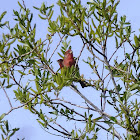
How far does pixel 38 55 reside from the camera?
3469 millimetres

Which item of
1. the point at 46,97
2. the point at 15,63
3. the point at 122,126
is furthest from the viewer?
the point at 46,97

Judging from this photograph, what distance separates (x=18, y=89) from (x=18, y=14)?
830 mm

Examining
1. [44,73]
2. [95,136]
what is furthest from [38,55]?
[95,136]

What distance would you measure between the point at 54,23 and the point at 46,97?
29.5 inches

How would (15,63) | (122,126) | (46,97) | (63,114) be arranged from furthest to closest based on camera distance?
(63,114)
(46,97)
(15,63)
(122,126)

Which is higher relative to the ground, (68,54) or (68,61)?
(68,54)

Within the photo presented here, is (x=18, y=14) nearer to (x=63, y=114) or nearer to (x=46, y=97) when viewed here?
(x=46, y=97)

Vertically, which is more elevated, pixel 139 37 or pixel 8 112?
pixel 139 37

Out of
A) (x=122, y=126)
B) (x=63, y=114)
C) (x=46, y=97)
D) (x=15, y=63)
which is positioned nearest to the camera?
(x=122, y=126)

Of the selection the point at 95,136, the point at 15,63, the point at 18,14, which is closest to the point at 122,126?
the point at 95,136

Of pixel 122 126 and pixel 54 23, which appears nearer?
pixel 122 126

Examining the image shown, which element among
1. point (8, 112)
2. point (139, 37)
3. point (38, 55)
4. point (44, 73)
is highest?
point (139, 37)

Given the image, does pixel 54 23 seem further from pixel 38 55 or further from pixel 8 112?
pixel 8 112

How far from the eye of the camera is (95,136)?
10.5 ft
